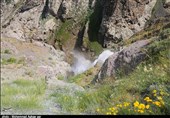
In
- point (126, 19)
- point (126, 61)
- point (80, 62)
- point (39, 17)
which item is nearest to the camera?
point (126, 61)

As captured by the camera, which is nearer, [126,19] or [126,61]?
[126,61]

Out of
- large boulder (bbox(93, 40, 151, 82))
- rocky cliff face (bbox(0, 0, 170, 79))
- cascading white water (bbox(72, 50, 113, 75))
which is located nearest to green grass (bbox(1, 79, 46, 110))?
large boulder (bbox(93, 40, 151, 82))

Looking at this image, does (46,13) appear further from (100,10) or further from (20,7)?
(100,10)

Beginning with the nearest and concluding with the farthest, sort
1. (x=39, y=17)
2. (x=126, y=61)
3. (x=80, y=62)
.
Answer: (x=126, y=61) < (x=80, y=62) < (x=39, y=17)

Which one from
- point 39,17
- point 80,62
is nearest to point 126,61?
point 80,62

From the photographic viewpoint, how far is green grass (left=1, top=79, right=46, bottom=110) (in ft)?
24.6

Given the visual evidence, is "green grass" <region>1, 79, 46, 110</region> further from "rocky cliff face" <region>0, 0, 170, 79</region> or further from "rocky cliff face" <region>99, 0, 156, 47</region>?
"rocky cliff face" <region>99, 0, 156, 47</region>

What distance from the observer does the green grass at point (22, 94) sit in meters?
7.50

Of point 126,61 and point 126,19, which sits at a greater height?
point 126,19

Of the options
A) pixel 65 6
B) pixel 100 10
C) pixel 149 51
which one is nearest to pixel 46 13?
pixel 65 6

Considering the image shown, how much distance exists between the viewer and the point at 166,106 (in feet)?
19.4

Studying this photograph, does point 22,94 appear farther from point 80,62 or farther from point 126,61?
point 80,62

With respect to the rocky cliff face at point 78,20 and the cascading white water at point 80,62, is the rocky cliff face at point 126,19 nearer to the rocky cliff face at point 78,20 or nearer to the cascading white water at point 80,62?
the rocky cliff face at point 78,20

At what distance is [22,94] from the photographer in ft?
27.2
